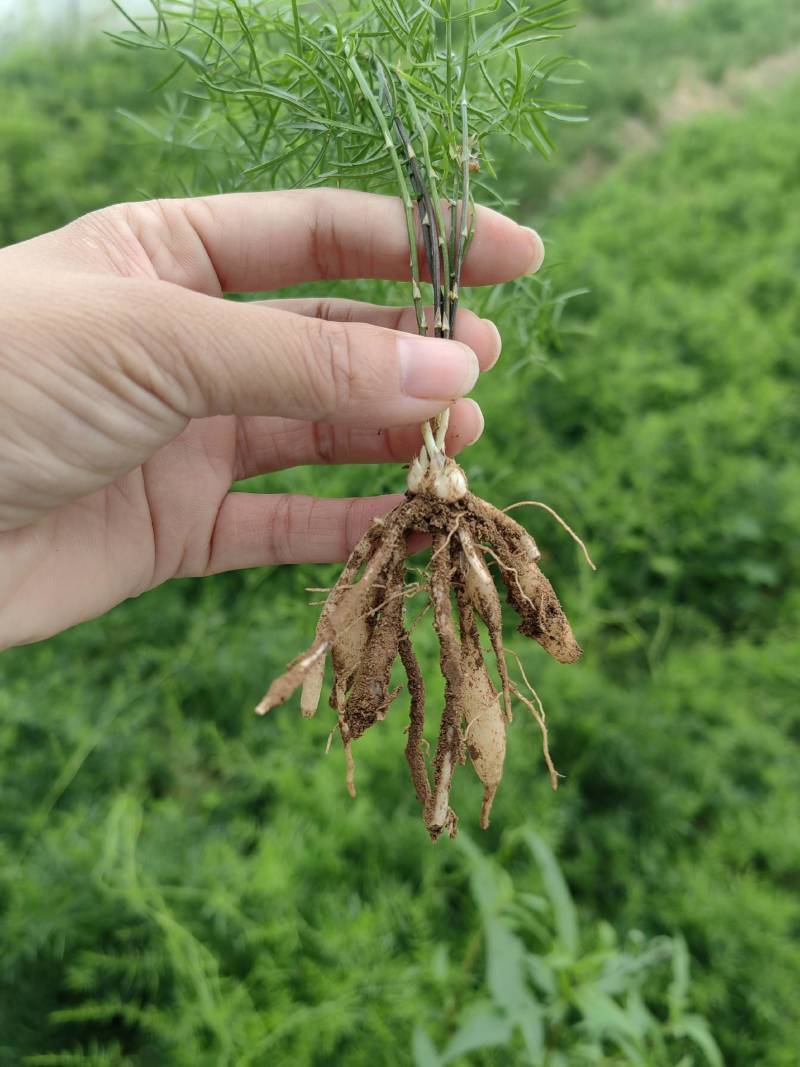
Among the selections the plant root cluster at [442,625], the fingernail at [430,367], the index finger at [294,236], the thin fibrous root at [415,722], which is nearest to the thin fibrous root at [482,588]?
the plant root cluster at [442,625]

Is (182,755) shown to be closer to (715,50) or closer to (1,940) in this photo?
(1,940)

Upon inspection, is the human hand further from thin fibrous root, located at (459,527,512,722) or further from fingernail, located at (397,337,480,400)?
thin fibrous root, located at (459,527,512,722)

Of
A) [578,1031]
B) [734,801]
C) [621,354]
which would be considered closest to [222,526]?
[578,1031]

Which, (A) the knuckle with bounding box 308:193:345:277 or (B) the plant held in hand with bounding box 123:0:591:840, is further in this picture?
(A) the knuckle with bounding box 308:193:345:277

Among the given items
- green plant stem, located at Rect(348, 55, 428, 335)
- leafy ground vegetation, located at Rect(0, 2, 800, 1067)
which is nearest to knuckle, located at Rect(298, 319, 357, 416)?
green plant stem, located at Rect(348, 55, 428, 335)

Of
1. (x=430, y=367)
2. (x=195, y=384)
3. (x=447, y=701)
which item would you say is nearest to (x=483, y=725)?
(x=447, y=701)

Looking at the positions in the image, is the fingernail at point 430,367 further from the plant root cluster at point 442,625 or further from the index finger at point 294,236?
the index finger at point 294,236
